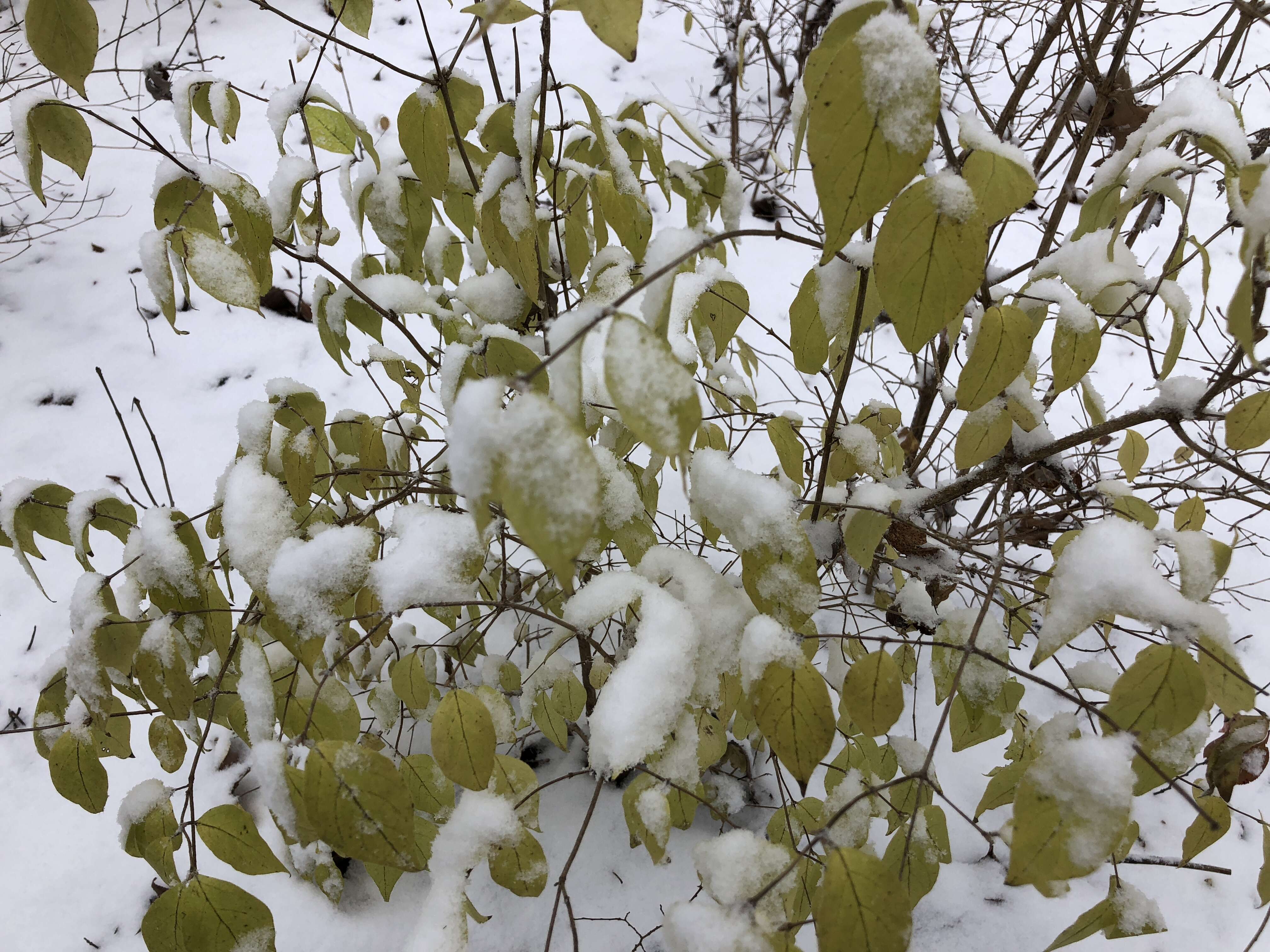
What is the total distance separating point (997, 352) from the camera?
0.53m

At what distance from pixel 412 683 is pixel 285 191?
531 mm

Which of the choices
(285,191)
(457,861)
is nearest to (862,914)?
(457,861)

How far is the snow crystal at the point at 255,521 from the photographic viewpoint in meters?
0.53

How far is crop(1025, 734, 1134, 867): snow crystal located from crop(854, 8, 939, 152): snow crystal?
36 cm

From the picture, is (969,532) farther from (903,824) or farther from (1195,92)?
(1195,92)

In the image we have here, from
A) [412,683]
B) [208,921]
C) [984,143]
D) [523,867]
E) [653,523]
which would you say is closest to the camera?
[984,143]

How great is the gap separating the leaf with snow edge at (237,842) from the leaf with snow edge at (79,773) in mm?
149

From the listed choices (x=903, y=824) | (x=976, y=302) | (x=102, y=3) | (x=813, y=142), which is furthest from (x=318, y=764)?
(x=102, y=3)

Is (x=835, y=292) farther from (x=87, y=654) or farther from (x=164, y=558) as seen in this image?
(x=87, y=654)

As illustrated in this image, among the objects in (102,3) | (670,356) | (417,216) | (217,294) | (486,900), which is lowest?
(486,900)

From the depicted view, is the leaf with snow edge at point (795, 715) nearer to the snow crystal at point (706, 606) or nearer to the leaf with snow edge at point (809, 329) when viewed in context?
the snow crystal at point (706, 606)

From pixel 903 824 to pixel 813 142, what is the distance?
69 centimetres

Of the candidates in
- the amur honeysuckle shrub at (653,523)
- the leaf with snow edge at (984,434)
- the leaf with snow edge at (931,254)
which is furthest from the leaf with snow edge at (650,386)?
the leaf with snow edge at (984,434)

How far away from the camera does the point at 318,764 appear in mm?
449
